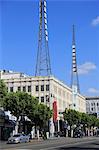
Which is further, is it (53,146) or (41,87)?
(41,87)

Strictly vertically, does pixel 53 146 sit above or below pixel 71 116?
below

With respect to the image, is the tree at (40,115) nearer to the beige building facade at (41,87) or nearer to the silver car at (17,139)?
the silver car at (17,139)

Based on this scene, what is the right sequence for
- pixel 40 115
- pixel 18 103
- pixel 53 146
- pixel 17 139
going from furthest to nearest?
1. pixel 40 115
2. pixel 18 103
3. pixel 17 139
4. pixel 53 146

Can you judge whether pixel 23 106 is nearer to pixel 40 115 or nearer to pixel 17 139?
pixel 40 115

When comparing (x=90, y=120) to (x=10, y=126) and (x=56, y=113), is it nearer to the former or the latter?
(x=56, y=113)

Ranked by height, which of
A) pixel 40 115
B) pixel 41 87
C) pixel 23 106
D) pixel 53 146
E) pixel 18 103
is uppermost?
pixel 41 87

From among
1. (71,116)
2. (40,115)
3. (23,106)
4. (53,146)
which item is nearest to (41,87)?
(71,116)

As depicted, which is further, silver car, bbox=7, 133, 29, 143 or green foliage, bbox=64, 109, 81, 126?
green foliage, bbox=64, 109, 81, 126

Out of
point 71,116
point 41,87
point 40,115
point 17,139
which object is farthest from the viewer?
point 41,87

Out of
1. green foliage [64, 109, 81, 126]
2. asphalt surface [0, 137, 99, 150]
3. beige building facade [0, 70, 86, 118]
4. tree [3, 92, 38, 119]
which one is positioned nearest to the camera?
asphalt surface [0, 137, 99, 150]

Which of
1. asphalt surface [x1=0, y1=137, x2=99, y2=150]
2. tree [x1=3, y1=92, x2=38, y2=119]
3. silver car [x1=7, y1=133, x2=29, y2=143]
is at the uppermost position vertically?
tree [x1=3, y1=92, x2=38, y2=119]

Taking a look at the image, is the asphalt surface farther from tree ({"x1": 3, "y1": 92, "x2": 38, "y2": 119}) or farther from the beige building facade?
the beige building facade

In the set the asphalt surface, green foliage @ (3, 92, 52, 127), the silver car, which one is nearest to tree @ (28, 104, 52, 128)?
green foliage @ (3, 92, 52, 127)

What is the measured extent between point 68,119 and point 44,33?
23760 millimetres
